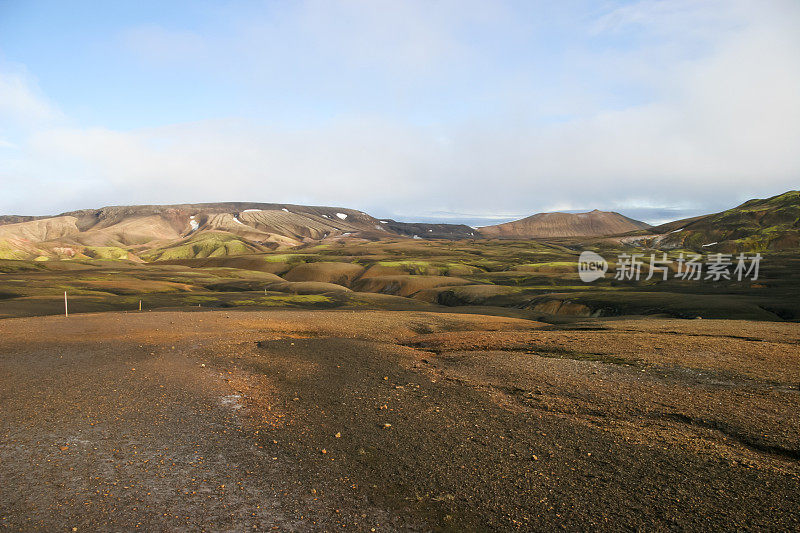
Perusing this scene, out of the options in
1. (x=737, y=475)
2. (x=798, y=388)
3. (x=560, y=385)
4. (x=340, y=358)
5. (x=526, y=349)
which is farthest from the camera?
(x=526, y=349)

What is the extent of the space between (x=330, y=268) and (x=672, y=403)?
116 meters

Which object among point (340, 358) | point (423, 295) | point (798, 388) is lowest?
point (423, 295)

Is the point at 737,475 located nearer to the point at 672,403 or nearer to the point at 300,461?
the point at 672,403

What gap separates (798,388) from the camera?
647 inches

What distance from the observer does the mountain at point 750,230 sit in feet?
471

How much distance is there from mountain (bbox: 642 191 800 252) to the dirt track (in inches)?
6077

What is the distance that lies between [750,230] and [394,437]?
192781mm

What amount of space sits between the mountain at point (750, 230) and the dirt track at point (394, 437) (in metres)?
154

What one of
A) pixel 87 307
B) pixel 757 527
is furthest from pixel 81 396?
pixel 87 307

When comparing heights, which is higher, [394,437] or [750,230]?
[750,230]

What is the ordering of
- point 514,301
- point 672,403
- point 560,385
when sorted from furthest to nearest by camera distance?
point 514,301 → point 560,385 → point 672,403

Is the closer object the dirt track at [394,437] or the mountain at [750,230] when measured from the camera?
the dirt track at [394,437]

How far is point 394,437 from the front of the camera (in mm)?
12883

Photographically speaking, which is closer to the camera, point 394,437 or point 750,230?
point 394,437
